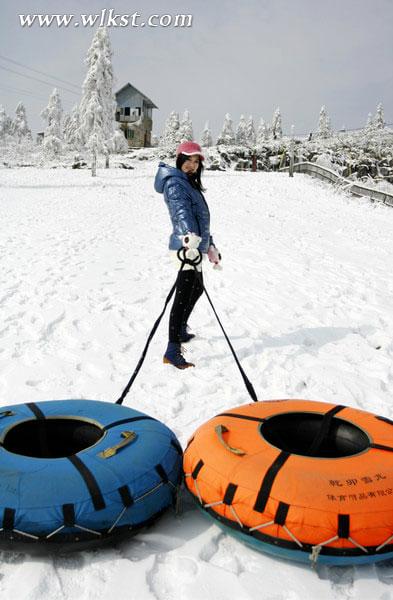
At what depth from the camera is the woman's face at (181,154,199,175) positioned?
4422mm

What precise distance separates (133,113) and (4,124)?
36308mm

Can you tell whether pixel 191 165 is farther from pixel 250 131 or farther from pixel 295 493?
pixel 250 131

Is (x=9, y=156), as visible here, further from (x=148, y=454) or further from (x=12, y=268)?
(x=148, y=454)

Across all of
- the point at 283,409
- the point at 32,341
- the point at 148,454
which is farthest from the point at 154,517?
the point at 32,341

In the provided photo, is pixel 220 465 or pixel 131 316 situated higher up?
Answer: pixel 220 465

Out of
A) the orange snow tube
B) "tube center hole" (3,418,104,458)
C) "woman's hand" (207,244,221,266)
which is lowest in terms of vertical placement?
"tube center hole" (3,418,104,458)

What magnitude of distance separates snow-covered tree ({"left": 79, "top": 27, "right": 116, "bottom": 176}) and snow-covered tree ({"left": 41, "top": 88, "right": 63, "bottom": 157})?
46.6 feet

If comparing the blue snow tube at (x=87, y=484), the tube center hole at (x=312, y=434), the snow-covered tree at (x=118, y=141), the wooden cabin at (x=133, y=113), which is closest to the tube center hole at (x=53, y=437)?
the blue snow tube at (x=87, y=484)

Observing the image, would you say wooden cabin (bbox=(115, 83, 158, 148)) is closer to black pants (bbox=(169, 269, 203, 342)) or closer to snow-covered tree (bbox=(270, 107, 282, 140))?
snow-covered tree (bbox=(270, 107, 282, 140))

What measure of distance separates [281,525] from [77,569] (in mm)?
941

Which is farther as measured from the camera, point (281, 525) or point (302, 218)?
point (302, 218)

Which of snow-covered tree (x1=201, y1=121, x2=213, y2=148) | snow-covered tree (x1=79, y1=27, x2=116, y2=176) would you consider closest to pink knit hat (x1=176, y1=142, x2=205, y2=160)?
snow-covered tree (x1=79, y1=27, x2=116, y2=176)

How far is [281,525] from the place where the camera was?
204cm

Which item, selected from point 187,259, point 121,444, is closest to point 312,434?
point 121,444
